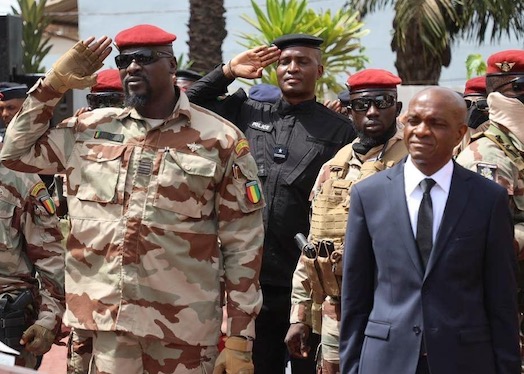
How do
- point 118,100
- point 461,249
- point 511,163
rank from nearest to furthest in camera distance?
point 461,249, point 511,163, point 118,100

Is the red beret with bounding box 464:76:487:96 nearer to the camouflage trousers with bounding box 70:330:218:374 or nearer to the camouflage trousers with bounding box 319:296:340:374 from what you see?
the camouflage trousers with bounding box 319:296:340:374

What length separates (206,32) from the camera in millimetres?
18047

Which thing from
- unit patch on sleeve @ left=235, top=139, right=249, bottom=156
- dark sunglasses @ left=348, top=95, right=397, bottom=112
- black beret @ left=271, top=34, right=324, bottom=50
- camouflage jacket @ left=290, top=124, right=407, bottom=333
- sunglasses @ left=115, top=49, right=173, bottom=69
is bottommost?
camouflage jacket @ left=290, top=124, right=407, bottom=333

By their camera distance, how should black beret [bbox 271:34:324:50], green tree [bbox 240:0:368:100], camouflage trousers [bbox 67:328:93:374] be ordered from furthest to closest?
1. green tree [bbox 240:0:368:100]
2. black beret [bbox 271:34:324:50]
3. camouflage trousers [bbox 67:328:93:374]

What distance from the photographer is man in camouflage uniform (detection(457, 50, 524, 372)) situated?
5.45 metres

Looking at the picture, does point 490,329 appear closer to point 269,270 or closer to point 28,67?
point 269,270

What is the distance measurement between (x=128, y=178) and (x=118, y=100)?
2095 millimetres

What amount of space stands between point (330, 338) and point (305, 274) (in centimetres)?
37

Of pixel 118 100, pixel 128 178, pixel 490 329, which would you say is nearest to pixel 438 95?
pixel 490 329

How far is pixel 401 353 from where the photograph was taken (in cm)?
427

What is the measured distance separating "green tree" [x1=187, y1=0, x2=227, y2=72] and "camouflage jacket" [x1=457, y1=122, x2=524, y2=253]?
12601 mm

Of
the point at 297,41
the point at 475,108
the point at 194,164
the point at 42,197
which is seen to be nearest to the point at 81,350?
the point at 194,164

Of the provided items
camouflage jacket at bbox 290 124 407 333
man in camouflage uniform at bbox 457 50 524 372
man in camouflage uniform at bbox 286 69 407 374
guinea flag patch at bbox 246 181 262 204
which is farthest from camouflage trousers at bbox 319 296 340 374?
man in camouflage uniform at bbox 457 50 524 372

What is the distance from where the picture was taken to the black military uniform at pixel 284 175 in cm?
632
